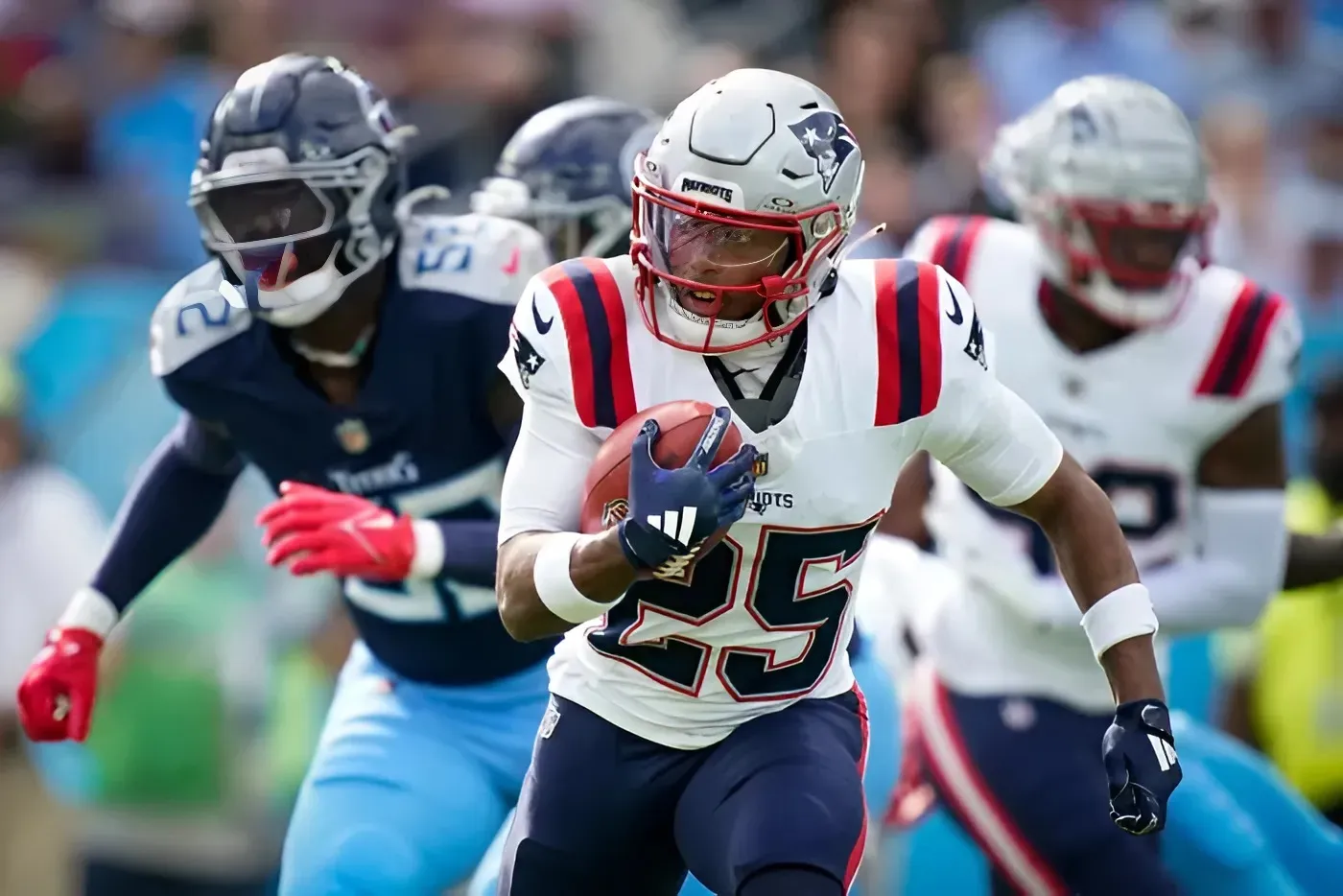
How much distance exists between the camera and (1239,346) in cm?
430

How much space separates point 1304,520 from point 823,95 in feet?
11.0

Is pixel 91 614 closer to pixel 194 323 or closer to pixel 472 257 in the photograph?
pixel 194 323

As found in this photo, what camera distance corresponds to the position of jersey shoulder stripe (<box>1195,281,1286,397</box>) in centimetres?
429

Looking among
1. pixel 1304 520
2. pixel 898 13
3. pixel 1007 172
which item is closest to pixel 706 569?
pixel 1007 172

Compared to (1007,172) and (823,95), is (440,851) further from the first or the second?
(1007,172)

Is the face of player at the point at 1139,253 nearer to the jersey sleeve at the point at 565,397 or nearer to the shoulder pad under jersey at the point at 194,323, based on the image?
the jersey sleeve at the point at 565,397

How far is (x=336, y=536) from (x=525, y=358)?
24.0 inches

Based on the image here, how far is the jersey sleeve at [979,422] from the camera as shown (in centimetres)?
322

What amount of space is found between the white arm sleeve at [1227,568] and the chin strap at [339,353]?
1550mm

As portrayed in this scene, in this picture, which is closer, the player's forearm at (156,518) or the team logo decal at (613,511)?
the team logo decal at (613,511)

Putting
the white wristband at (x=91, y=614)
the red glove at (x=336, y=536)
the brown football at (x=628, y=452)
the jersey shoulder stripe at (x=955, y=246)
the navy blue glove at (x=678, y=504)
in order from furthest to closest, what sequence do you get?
the jersey shoulder stripe at (x=955, y=246)
the white wristband at (x=91, y=614)
the red glove at (x=336, y=536)
the brown football at (x=628, y=452)
the navy blue glove at (x=678, y=504)

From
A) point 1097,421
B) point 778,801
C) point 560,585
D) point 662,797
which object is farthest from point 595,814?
point 1097,421

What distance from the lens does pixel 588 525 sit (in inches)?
120

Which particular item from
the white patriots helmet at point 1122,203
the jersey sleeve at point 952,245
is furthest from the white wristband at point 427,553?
→ the white patriots helmet at point 1122,203
